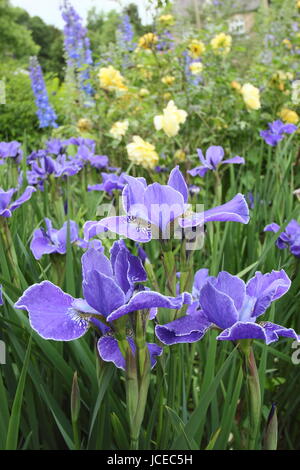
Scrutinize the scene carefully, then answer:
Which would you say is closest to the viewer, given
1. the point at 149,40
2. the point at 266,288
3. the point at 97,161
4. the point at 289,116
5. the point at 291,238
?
the point at 266,288

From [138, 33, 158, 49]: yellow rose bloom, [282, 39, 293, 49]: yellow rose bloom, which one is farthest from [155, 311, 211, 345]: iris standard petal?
[282, 39, 293, 49]: yellow rose bloom

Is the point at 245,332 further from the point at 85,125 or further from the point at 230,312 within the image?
the point at 85,125

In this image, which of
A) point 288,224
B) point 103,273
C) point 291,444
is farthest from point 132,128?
point 103,273

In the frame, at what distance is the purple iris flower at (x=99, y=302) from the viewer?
20.0 inches

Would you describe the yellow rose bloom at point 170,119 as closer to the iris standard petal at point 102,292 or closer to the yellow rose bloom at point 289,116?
the yellow rose bloom at point 289,116

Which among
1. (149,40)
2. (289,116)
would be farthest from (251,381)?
(149,40)

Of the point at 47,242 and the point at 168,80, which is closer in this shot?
the point at 47,242

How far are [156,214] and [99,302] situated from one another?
14 centimetres

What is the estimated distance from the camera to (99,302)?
0.53m

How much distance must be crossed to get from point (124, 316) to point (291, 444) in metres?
0.68

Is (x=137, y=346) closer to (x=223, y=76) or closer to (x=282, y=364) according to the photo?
(x=282, y=364)

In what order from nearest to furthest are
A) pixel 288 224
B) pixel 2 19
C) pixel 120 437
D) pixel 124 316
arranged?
pixel 124 316, pixel 120 437, pixel 288 224, pixel 2 19

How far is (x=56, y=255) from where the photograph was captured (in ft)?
3.31

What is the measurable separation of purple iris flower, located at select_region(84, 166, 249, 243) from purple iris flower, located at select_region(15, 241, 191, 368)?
0.04m
